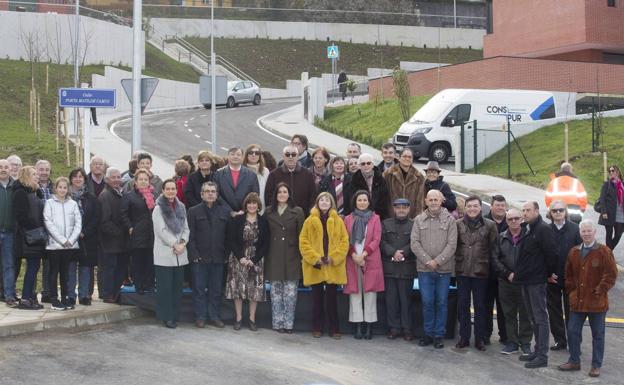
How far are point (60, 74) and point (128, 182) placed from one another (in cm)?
3293

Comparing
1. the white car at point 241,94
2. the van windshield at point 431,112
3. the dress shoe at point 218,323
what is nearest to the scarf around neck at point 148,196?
the dress shoe at point 218,323

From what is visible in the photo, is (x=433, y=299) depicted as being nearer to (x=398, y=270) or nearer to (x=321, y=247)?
(x=398, y=270)

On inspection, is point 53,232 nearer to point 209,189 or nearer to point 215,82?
point 209,189

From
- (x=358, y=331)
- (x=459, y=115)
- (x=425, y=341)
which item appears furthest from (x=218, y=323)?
(x=459, y=115)

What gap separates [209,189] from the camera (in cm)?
1280

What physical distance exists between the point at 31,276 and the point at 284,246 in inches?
127

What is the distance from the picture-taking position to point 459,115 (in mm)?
32875

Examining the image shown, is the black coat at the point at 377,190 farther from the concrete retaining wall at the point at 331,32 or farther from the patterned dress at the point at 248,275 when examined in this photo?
the concrete retaining wall at the point at 331,32

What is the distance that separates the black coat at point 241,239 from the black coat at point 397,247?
1518mm

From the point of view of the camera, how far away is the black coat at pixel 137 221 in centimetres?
1294

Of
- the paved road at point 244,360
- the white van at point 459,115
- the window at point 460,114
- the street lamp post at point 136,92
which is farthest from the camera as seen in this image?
the window at point 460,114

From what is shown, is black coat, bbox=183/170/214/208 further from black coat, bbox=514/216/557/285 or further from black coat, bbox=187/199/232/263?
black coat, bbox=514/216/557/285

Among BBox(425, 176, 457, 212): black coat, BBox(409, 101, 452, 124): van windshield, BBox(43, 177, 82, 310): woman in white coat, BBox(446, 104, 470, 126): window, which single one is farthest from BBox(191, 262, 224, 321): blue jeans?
BBox(446, 104, 470, 126): window

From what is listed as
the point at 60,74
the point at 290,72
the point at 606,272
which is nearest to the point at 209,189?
the point at 606,272
